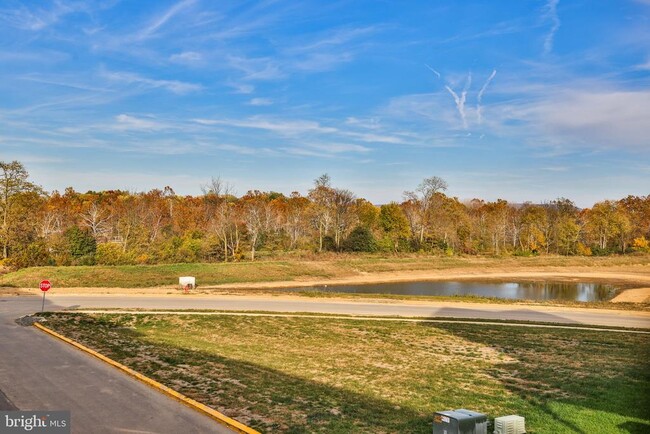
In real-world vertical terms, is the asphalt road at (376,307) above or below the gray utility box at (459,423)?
below

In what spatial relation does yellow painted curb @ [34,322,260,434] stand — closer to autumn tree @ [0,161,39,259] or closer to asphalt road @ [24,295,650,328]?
asphalt road @ [24,295,650,328]

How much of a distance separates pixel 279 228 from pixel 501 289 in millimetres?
40779

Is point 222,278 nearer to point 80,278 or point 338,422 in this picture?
point 80,278

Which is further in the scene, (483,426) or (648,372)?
(648,372)

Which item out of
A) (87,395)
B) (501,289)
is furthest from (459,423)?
(501,289)

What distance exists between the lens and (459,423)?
912 cm

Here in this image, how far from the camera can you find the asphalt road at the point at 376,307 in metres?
27.4

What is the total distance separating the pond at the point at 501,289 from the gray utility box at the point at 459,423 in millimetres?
35671

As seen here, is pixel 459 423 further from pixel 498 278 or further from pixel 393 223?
pixel 393 223

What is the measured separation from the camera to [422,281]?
5659 cm

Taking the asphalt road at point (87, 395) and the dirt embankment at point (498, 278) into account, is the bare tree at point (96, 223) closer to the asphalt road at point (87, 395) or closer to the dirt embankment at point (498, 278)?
the dirt embankment at point (498, 278)

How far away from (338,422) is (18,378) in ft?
30.0

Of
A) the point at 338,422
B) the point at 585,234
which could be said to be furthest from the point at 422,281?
the point at 585,234

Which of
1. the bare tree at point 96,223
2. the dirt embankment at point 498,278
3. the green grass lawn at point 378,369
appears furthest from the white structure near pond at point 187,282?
the bare tree at point 96,223
